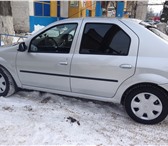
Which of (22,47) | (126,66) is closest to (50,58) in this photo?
(22,47)

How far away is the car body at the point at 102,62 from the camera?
10.0ft

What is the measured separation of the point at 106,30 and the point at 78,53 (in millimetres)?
572

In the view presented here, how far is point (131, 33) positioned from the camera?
10.3ft

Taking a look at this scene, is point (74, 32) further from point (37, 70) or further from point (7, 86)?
point (7, 86)

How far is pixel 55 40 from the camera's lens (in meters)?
3.66

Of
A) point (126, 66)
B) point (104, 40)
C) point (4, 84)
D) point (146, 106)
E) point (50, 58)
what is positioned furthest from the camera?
point (4, 84)

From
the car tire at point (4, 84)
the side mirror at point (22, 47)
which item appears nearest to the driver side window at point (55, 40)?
the side mirror at point (22, 47)

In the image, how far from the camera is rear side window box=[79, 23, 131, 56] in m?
3.18

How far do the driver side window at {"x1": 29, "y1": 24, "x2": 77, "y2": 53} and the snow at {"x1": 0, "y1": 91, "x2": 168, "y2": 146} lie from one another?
3.27 ft

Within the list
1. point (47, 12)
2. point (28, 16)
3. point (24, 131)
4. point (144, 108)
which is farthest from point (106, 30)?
point (47, 12)

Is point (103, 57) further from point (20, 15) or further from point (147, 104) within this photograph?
point (20, 15)

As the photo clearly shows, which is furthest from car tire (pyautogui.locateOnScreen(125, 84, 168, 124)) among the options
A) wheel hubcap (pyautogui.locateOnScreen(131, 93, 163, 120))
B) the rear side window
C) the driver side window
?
the driver side window

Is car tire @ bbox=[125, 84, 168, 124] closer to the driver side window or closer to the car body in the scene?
the car body

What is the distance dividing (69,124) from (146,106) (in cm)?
120
